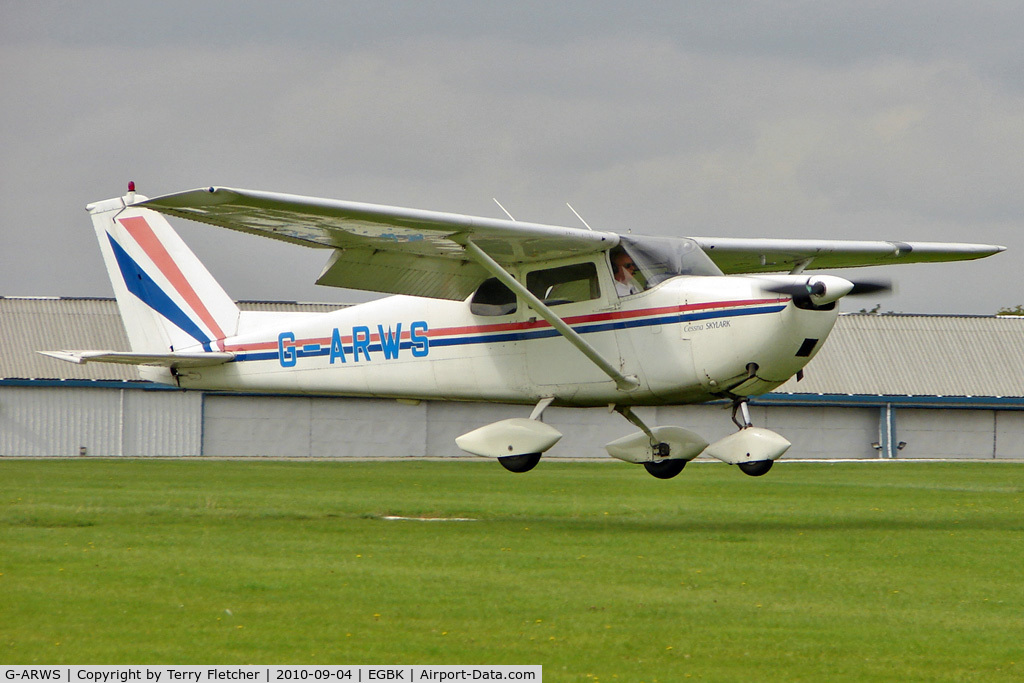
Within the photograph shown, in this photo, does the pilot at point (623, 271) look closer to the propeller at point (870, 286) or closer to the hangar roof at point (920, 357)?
the propeller at point (870, 286)

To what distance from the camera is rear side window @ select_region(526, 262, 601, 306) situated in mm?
15383

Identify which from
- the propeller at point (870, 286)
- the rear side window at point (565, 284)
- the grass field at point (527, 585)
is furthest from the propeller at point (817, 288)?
the grass field at point (527, 585)

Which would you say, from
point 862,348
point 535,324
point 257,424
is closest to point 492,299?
point 535,324

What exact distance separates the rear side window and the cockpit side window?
16.4 inches

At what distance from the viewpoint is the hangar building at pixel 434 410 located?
42031 millimetres

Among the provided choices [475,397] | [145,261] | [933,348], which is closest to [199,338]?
[145,261]

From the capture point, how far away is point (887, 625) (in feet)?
28.4

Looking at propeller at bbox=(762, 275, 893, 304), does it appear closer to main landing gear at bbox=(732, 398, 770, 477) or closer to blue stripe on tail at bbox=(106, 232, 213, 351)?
main landing gear at bbox=(732, 398, 770, 477)

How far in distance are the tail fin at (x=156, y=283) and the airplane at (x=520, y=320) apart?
4 cm

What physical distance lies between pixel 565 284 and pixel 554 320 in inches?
33.9

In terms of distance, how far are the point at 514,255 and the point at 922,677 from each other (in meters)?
9.17

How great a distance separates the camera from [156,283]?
19781 mm

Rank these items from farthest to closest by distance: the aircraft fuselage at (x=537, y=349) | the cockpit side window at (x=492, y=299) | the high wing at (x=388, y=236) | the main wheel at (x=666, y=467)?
the main wheel at (x=666, y=467)
the cockpit side window at (x=492, y=299)
the aircraft fuselage at (x=537, y=349)
the high wing at (x=388, y=236)

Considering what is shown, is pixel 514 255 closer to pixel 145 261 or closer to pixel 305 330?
pixel 305 330
